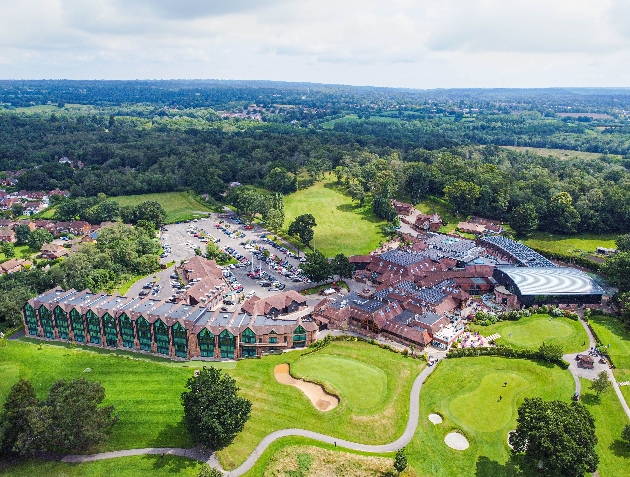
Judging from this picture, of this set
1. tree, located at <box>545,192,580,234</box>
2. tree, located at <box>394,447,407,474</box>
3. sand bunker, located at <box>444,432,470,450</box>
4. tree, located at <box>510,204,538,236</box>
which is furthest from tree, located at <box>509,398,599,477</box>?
tree, located at <box>545,192,580,234</box>

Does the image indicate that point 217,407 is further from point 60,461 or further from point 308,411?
point 60,461

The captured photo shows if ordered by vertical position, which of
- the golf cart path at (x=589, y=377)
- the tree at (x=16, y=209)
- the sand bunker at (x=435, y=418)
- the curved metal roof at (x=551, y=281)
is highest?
the curved metal roof at (x=551, y=281)

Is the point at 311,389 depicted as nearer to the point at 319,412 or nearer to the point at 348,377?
the point at 319,412

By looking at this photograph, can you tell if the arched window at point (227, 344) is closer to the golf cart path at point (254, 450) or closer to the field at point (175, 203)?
the golf cart path at point (254, 450)

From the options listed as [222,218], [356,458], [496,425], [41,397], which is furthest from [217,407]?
[222,218]

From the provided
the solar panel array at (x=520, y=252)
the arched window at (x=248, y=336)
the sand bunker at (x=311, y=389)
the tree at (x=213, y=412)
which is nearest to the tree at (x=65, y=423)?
the tree at (x=213, y=412)

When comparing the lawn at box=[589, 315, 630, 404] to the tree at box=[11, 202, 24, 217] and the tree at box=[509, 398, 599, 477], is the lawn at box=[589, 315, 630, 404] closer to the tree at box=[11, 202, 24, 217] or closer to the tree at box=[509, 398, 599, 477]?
the tree at box=[509, 398, 599, 477]
